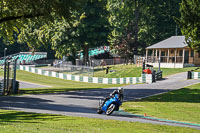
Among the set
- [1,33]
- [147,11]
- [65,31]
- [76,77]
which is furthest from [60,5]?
[147,11]

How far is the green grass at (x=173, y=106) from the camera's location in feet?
63.6

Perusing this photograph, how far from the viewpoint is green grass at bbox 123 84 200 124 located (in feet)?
63.6

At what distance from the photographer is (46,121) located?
14047 millimetres

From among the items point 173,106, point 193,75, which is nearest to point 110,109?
point 173,106

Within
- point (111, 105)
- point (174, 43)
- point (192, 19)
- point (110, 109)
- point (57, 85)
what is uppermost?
point (192, 19)

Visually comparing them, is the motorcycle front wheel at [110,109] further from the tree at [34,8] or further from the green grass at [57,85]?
the green grass at [57,85]

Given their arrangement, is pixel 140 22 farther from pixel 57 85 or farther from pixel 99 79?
pixel 57 85

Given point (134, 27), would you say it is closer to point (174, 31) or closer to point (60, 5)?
point (174, 31)

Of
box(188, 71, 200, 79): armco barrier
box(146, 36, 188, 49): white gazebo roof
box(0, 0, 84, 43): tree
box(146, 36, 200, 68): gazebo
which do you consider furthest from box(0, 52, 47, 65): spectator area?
box(0, 0, 84, 43): tree

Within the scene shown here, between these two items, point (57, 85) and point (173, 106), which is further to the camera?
point (57, 85)

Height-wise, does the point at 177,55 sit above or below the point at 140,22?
below

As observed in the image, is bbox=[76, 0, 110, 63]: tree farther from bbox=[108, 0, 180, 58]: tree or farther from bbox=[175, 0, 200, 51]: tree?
bbox=[175, 0, 200, 51]: tree

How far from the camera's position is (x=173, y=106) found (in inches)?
925

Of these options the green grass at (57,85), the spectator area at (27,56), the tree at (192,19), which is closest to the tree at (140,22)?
the green grass at (57,85)
